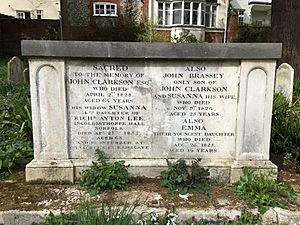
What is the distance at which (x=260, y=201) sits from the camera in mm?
3061

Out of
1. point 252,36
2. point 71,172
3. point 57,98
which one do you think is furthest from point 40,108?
point 252,36

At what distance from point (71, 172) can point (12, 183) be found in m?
0.67

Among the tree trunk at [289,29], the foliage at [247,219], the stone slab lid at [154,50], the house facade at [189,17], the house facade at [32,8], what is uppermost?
the house facade at [32,8]

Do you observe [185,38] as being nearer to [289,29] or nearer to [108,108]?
[289,29]

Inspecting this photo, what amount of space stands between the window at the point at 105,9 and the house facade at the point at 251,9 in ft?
44.4

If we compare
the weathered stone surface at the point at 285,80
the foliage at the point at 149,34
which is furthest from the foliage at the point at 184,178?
the foliage at the point at 149,34

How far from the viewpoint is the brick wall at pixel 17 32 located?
2394 cm

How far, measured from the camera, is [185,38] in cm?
2267

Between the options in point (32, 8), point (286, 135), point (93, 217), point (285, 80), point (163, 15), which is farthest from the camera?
point (32, 8)

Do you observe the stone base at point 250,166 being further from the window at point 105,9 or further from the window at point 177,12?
the window at point 105,9

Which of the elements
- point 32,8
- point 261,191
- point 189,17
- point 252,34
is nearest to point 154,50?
point 261,191

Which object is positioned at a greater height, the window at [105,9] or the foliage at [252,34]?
the window at [105,9]

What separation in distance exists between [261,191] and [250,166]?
36cm

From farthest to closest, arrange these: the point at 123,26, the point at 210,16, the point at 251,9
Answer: the point at 251,9 → the point at 210,16 → the point at 123,26
